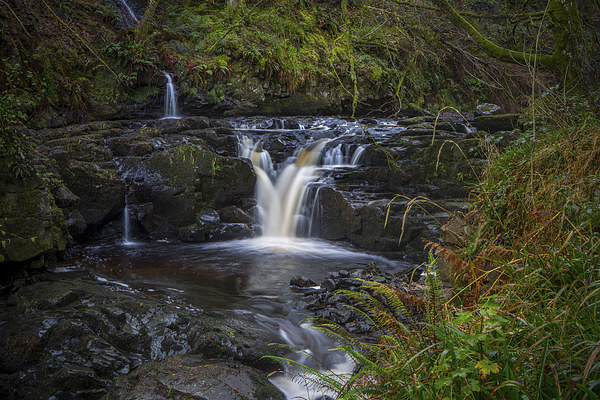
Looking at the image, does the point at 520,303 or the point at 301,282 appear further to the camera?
the point at 301,282

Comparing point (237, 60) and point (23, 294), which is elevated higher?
point (237, 60)

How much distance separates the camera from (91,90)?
12.4 metres

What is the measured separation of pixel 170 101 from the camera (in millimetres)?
13258

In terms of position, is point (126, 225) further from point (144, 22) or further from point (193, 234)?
point (144, 22)

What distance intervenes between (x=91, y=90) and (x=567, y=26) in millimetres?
12781

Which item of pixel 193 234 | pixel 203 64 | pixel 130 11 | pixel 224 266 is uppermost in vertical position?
pixel 130 11

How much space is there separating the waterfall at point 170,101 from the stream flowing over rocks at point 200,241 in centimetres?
184

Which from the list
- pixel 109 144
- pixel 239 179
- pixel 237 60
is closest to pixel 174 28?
pixel 237 60

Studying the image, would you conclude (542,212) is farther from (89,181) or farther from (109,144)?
(109,144)

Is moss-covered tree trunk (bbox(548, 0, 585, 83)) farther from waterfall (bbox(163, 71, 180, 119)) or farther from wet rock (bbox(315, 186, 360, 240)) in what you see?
waterfall (bbox(163, 71, 180, 119))

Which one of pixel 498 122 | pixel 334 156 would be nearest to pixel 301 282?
pixel 334 156

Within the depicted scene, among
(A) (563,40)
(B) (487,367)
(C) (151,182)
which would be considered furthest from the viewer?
(C) (151,182)

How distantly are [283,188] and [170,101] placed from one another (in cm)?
604

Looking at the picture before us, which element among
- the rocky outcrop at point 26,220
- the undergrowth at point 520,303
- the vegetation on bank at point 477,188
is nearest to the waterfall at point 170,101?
the vegetation on bank at point 477,188
